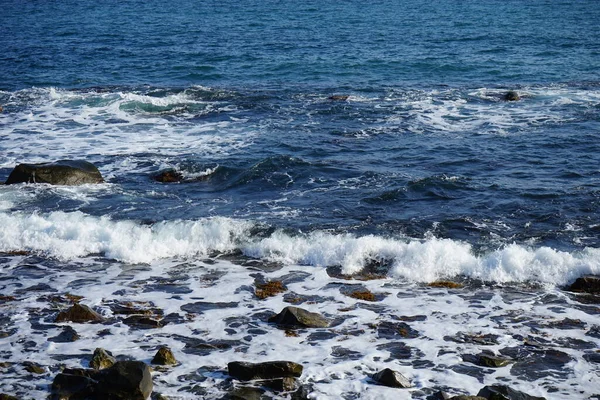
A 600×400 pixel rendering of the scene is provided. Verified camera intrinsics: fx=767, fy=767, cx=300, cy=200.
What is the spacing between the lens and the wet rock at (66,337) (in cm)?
1245

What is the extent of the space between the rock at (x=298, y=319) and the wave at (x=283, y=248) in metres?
3.03

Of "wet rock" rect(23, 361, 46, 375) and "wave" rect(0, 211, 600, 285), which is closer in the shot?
"wet rock" rect(23, 361, 46, 375)

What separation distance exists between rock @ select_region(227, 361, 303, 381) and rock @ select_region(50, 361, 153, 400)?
1.31 meters

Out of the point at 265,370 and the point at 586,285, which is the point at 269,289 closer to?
the point at 265,370

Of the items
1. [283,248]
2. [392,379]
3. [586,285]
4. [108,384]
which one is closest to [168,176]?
[283,248]

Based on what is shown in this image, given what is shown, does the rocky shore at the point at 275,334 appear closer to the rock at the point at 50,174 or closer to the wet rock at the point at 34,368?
the wet rock at the point at 34,368

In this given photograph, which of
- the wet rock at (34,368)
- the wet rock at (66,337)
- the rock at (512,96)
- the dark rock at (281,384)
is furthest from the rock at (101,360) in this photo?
the rock at (512,96)

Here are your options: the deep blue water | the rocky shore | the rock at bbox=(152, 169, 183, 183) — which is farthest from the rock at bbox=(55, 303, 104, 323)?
the rock at bbox=(152, 169, 183, 183)

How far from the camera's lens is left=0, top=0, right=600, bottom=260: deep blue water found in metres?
19.7

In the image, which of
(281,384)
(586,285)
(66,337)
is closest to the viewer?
(281,384)

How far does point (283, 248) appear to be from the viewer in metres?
17.2

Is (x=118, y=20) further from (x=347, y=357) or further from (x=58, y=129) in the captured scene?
(x=347, y=357)

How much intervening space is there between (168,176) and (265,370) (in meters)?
12.0

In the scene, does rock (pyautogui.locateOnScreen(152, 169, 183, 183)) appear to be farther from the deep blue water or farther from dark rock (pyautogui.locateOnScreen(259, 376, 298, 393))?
dark rock (pyautogui.locateOnScreen(259, 376, 298, 393))
